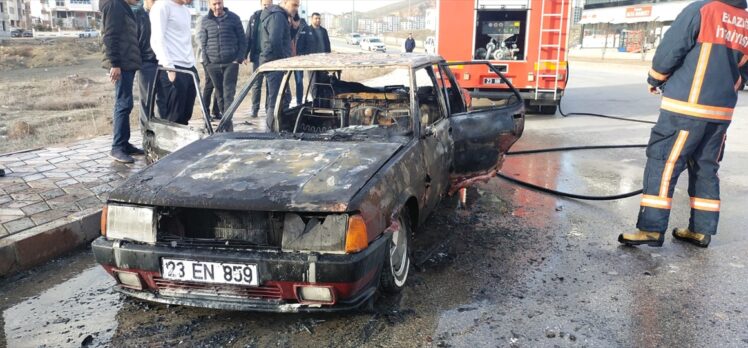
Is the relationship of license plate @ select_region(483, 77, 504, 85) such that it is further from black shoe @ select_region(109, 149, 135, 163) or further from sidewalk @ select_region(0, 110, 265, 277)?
black shoe @ select_region(109, 149, 135, 163)

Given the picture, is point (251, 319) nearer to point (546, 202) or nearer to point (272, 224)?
point (272, 224)

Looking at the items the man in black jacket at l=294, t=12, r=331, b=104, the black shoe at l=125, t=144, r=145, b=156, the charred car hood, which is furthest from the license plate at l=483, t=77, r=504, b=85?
the charred car hood

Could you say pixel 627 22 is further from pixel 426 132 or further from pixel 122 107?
pixel 426 132

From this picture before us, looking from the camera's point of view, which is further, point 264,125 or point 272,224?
point 264,125

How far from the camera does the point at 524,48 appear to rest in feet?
35.0

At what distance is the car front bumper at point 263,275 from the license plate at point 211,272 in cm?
3

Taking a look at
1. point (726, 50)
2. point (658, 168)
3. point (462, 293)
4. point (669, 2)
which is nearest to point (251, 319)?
point (462, 293)

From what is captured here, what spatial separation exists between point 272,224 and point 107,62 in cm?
399

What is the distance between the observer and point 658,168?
13.5ft

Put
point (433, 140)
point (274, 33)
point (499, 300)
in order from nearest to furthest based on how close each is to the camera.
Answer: point (499, 300) < point (433, 140) < point (274, 33)

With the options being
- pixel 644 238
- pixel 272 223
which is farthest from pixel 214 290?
pixel 644 238

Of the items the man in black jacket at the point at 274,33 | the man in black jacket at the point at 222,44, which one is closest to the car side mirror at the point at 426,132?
the man in black jacket at the point at 222,44

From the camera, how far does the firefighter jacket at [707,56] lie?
390cm

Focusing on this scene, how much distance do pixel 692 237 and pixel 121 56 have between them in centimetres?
553
